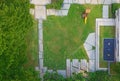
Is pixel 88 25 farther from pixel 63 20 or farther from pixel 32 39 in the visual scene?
pixel 32 39

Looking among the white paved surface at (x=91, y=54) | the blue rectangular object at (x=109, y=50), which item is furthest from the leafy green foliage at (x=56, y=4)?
the blue rectangular object at (x=109, y=50)

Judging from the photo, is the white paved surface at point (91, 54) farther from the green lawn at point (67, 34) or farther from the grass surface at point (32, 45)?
the grass surface at point (32, 45)

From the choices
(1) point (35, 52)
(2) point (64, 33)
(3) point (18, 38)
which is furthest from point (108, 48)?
(3) point (18, 38)

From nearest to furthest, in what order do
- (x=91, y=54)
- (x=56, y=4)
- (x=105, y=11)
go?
(x=56, y=4), (x=105, y=11), (x=91, y=54)

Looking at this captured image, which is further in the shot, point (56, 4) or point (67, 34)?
point (67, 34)

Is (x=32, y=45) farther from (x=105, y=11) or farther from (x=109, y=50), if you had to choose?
(x=105, y=11)

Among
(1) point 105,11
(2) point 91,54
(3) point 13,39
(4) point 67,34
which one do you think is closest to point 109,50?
(2) point 91,54

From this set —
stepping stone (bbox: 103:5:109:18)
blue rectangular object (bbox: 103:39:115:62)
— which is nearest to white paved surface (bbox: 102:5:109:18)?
stepping stone (bbox: 103:5:109:18)
